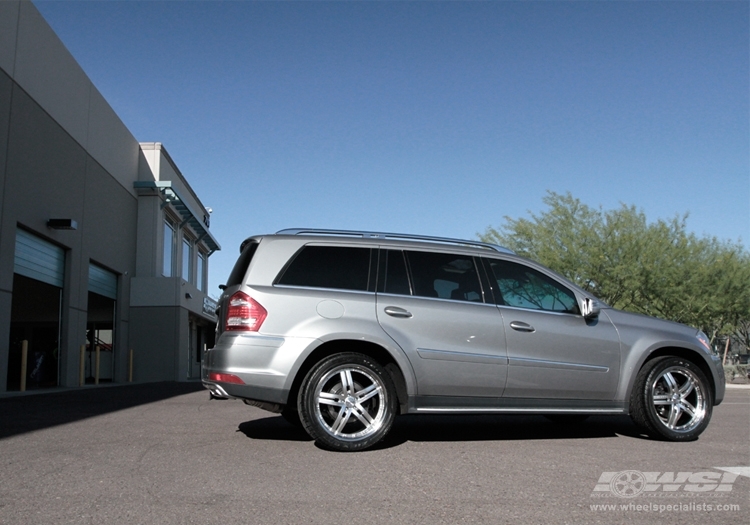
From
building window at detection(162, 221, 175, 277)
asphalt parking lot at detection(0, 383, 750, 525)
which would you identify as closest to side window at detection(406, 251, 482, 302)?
asphalt parking lot at detection(0, 383, 750, 525)

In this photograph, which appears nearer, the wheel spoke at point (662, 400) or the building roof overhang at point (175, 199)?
the wheel spoke at point (662, 400)

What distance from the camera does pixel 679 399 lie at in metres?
6.92

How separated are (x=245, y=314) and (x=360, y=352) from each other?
103 cm

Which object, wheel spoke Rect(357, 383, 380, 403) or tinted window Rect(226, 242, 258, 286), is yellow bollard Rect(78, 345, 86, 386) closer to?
tinted window Rect(226, 242, 258, 286)

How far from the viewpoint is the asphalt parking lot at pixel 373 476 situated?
3936 mm

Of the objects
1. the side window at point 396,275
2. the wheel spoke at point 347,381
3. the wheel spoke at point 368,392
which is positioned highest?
the side window at point 396,275

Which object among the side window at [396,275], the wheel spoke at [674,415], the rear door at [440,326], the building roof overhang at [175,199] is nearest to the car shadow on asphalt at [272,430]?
the rear door at [440,326]

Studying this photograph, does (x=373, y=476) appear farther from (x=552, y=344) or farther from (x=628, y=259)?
(x=628, y=259)

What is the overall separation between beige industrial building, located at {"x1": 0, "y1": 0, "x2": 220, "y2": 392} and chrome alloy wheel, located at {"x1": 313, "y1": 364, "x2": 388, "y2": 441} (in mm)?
13612

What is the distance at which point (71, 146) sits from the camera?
22062mm

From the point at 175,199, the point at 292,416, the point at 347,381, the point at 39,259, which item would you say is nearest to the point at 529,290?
the point at 347,381

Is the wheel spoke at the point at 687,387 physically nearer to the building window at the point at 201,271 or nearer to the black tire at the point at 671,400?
the black tire at the point at 671,400

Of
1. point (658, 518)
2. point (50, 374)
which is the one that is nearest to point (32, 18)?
point (50, 374)

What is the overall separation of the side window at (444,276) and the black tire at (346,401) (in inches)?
36.6
